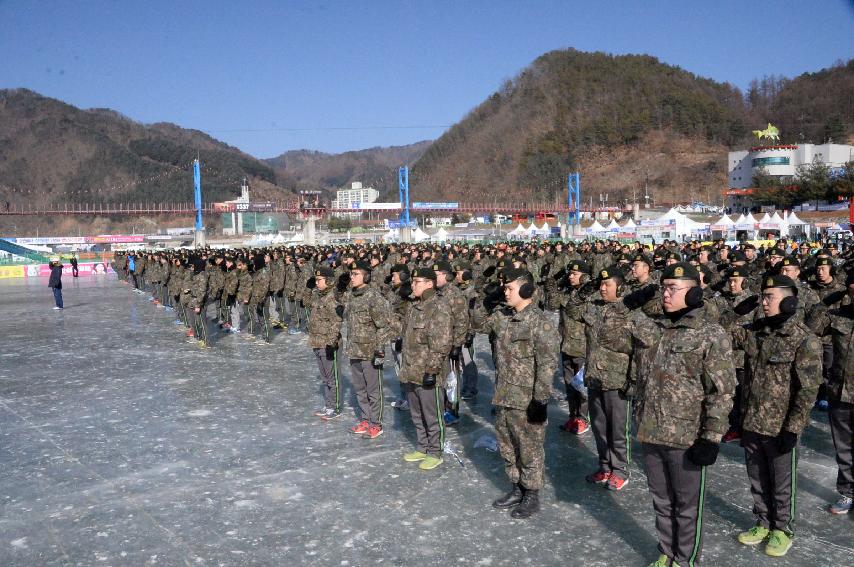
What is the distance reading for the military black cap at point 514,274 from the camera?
4918 mm

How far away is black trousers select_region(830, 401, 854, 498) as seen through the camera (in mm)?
5117

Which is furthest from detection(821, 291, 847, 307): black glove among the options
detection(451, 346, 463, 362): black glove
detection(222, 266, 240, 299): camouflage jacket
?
detection(222, 266, 240, 299): camouflage jacket

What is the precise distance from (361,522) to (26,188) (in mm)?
151201

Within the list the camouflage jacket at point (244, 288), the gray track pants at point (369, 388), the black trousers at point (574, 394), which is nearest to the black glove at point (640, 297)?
the black trousers at point (574, 394)

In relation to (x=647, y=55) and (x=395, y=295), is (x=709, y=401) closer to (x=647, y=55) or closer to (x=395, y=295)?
(x=395, y=295)

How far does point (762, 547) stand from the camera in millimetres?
4496

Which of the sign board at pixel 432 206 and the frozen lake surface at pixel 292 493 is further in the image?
the sign board at pixel 432 206

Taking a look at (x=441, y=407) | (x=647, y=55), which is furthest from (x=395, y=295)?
(x=647, y=55)

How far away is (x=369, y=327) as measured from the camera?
6.94 metres

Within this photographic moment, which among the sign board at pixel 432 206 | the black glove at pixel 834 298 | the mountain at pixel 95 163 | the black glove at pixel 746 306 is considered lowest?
the black glove at pixel 834 298

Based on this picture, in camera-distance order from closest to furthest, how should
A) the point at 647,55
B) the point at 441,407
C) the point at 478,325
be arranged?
the point at 441,407, the point at 478,325, the point at 647,55

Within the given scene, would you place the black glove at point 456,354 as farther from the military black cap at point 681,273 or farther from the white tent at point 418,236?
the white tent at point 418,236

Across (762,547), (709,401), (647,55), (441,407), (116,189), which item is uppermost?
(647,55)

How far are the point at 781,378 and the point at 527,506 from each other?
6.64 ft
